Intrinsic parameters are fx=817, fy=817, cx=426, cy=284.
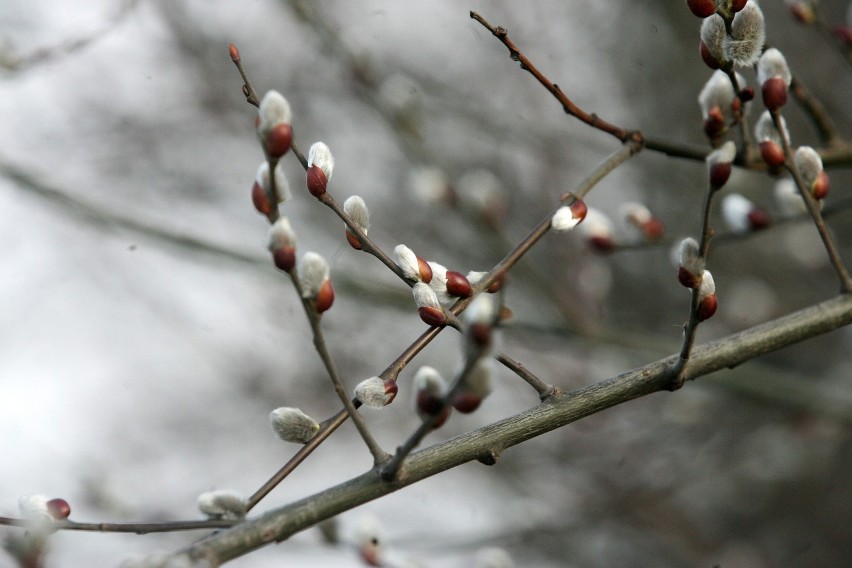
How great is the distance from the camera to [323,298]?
1188mm

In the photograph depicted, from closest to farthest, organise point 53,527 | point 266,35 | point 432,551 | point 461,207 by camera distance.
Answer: point 53,527, point 432,551, point 461,207, point 266,35

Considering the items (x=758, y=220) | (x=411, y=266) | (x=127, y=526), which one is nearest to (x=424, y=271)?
(x=411, y=266)

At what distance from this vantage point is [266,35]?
411cm

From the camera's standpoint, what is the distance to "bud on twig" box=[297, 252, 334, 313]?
1.17 m

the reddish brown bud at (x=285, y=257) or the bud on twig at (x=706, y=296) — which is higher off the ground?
the bud on twig at (x=706, y=296)

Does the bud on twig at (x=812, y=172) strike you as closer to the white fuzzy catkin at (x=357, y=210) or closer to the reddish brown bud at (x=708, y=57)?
the reddish brown bud at (x=708, y=57)

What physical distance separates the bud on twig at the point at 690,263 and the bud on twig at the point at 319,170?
0.60 metres

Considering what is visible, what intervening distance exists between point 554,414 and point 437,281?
1.01 feet

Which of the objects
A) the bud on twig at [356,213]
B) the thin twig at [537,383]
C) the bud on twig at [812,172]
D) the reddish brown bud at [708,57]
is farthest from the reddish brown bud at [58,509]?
the bud on twig at [812,172]

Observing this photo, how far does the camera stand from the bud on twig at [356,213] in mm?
1411

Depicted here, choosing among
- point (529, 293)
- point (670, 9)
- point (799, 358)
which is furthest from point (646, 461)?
point (670, 9)

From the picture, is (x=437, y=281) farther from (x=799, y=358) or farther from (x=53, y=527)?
(x=799, y=358)

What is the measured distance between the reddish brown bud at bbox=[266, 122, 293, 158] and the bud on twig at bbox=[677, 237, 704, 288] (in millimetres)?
670

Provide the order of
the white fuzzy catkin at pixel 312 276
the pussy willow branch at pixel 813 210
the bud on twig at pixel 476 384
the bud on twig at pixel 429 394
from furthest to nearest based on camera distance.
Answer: the pussy willow branch at pixel 813 210, the white fuzzy catkin at pixel 312 276, the bud on twig at pixel 429 394, the bud on twig at pixel 476 384
